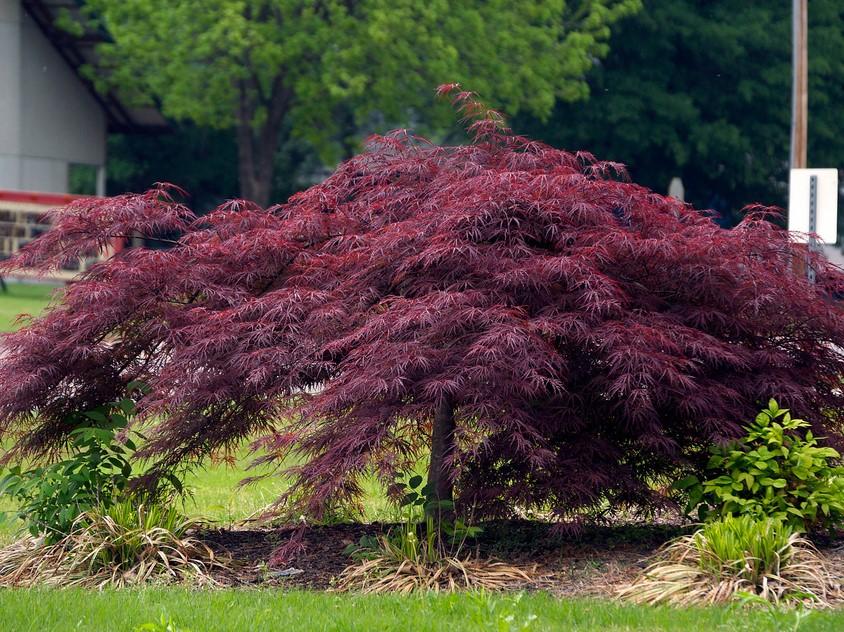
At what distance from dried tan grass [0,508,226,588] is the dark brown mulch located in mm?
247

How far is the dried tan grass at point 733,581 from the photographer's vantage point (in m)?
5.28

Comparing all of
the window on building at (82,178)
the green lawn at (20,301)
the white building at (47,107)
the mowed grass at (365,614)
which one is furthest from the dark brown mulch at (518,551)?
the window on building at (82,178)

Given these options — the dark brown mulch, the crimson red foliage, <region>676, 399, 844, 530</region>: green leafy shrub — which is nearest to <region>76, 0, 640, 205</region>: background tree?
the crimson red foliage

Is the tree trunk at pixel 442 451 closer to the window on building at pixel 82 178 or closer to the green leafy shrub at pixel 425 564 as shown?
the green leafy shrub at pixel 425 564

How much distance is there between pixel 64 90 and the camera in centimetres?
3058

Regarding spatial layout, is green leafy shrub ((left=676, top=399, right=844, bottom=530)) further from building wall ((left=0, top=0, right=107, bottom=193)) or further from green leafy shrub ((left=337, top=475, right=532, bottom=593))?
building wall ((left=0, top=0, right=107, bottom=193))

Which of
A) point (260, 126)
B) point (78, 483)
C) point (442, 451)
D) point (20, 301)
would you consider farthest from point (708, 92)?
point (78, 483)

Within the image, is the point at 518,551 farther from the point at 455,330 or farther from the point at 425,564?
the point at 455,330

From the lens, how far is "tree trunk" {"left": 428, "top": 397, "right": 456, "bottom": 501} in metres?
6.00

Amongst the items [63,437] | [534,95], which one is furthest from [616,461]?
[534,95]

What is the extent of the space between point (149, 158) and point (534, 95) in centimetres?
1411

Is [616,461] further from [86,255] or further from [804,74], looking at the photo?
[804,74]

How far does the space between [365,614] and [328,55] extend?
841 inches

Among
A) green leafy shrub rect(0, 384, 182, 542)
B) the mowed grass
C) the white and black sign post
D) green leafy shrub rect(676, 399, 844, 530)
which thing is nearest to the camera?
the mowed grass
